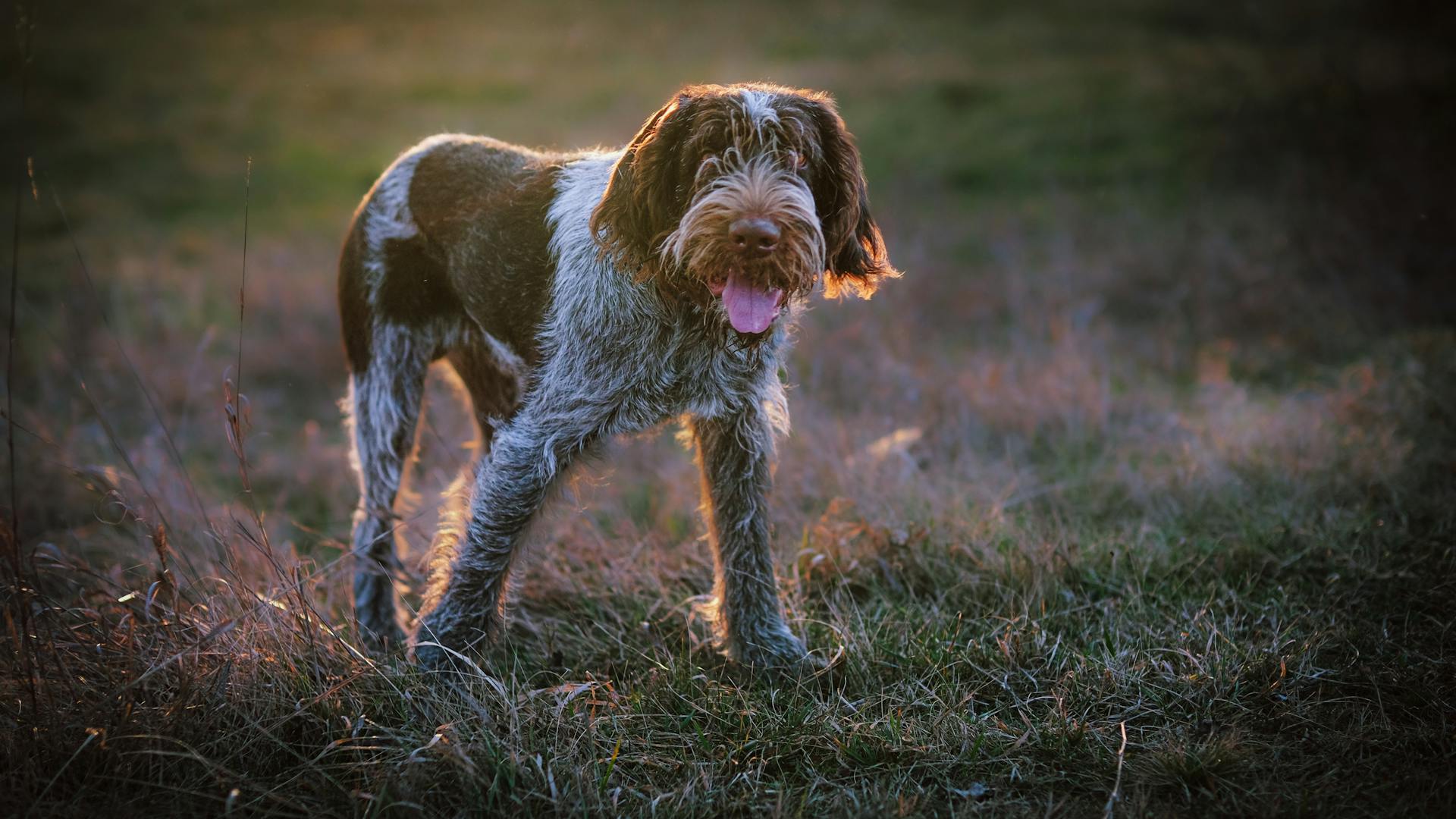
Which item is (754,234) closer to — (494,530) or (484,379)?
(494,530)

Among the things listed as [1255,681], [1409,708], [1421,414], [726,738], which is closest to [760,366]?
[726,738]

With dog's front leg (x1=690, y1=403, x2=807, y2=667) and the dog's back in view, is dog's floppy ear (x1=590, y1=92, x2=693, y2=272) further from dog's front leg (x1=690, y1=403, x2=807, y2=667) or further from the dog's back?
dog's front leg (x1=690, y1=403, x2=807, y2=667)

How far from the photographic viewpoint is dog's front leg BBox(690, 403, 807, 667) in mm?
3459

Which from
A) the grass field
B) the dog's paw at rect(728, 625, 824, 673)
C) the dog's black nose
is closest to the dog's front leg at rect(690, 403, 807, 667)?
the dog's paw at rect(728, 625, 824, 673)

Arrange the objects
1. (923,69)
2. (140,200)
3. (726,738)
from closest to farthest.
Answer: (726,738), (140,200), (923,69)

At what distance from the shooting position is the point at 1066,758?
283 cm

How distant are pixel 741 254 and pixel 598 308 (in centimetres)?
66

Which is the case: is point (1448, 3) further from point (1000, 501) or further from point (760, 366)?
point (760, 366)

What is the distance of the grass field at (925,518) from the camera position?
272 cm

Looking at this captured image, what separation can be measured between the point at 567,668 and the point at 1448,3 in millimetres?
16261

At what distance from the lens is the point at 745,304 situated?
279 cm

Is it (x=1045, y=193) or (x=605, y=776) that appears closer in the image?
(x=605, y=776)

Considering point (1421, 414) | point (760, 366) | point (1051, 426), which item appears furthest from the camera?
point (1051, 426)

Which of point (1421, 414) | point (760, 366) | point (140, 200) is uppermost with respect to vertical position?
point (760, 366)
